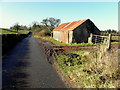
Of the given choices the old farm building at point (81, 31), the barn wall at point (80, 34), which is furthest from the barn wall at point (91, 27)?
the barn wall at point (80, 34)

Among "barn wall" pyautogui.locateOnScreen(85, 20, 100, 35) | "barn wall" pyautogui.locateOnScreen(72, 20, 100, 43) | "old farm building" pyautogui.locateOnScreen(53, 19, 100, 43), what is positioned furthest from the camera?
"barn wall" pyautogui.locateOnScreen(85, 20, 100, 35)

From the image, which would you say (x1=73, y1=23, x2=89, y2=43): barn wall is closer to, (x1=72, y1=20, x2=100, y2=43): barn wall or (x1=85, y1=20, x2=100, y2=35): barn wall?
(x1=72, y1=20, x2=100, y2=43): barn wall

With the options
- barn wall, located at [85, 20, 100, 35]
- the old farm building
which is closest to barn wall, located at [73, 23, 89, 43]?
the old farm building

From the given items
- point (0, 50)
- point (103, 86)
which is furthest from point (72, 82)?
point (0, 50)

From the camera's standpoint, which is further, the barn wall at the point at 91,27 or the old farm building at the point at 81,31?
the barn wall at the point at 91,27

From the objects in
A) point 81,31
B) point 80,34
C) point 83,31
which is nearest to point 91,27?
point 83,31

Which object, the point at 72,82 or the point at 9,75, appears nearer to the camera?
the point at 72,82

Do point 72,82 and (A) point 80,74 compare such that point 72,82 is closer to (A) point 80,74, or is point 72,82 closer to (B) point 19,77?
(A) point 80,74

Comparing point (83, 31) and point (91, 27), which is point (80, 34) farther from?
point (91, 27)

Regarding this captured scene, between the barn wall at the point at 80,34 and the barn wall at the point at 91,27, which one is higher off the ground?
the barn wall at the point at 91,27

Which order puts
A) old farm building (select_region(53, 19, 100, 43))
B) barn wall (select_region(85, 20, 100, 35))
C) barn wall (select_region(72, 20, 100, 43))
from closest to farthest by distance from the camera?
1. old farm building (select_region(53, 19, 100, 43))
2. barn wall (select_region(72, 20, 100, 43))
3. barn wall (select_region(85, 20, 100, 35))

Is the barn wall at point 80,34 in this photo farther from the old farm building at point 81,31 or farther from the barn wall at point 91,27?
the barn wall at point 91,27

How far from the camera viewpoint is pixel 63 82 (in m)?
5.51

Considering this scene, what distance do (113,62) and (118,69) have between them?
441 millimetres
